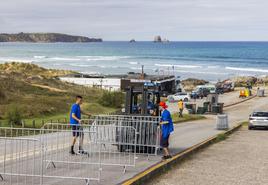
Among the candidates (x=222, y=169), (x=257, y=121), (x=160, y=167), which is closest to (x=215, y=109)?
(x=257, y=121)

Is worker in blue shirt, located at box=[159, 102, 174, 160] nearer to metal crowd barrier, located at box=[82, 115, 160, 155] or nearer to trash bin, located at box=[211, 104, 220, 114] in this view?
metal crowd barrier, located at box=[82, 115, 160, 155]

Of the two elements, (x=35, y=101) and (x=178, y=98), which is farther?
(x=178, y=98)

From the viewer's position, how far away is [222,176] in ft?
43.6

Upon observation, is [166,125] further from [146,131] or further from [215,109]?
A: [215,109]

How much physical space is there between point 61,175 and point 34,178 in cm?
63

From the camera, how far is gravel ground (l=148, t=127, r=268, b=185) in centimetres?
1256

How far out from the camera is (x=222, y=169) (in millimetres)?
14438

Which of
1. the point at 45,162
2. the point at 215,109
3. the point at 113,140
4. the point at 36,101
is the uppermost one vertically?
the point at 113,140

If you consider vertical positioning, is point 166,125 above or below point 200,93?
above

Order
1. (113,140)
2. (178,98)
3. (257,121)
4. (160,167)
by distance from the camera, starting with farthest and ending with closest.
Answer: (178,98)
(257,121)
(113,140)
(160,167)

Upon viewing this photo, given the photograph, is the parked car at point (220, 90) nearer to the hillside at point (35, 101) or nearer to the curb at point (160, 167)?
the hillside at point (35, 101)

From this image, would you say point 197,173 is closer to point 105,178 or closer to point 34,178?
point 105,178

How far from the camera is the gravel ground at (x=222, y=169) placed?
41.2 feet

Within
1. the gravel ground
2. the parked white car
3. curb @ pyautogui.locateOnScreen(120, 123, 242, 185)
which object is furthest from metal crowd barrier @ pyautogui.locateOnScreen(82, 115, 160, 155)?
the parked white car
